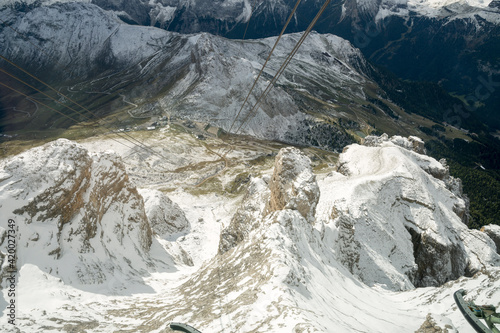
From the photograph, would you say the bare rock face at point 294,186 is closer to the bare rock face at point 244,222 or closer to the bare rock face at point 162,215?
the bare rock face at point 244,222

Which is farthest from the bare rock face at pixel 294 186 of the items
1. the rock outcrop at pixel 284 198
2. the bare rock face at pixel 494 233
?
the bare rock face at pixel 494 233

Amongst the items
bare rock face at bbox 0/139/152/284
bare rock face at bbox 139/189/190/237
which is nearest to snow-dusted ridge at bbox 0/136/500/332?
bare rock face at bbox 0/139/152/284

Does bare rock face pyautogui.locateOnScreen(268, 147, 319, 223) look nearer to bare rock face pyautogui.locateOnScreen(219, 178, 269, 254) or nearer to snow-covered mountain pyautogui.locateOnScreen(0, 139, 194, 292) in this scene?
bare rock face pyautogui.locateOnScreen(219, 178, 269, 254)

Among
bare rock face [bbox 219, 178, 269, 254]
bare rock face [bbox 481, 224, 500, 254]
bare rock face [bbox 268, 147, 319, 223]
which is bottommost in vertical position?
bare rock face [bbox 219, 178, 269, 254]

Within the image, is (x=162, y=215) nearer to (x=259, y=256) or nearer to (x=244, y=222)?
(x=244, y=222)

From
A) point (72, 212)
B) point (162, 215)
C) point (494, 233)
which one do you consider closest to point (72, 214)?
point (72, 212)

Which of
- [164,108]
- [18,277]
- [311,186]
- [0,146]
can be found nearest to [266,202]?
[311,186]
